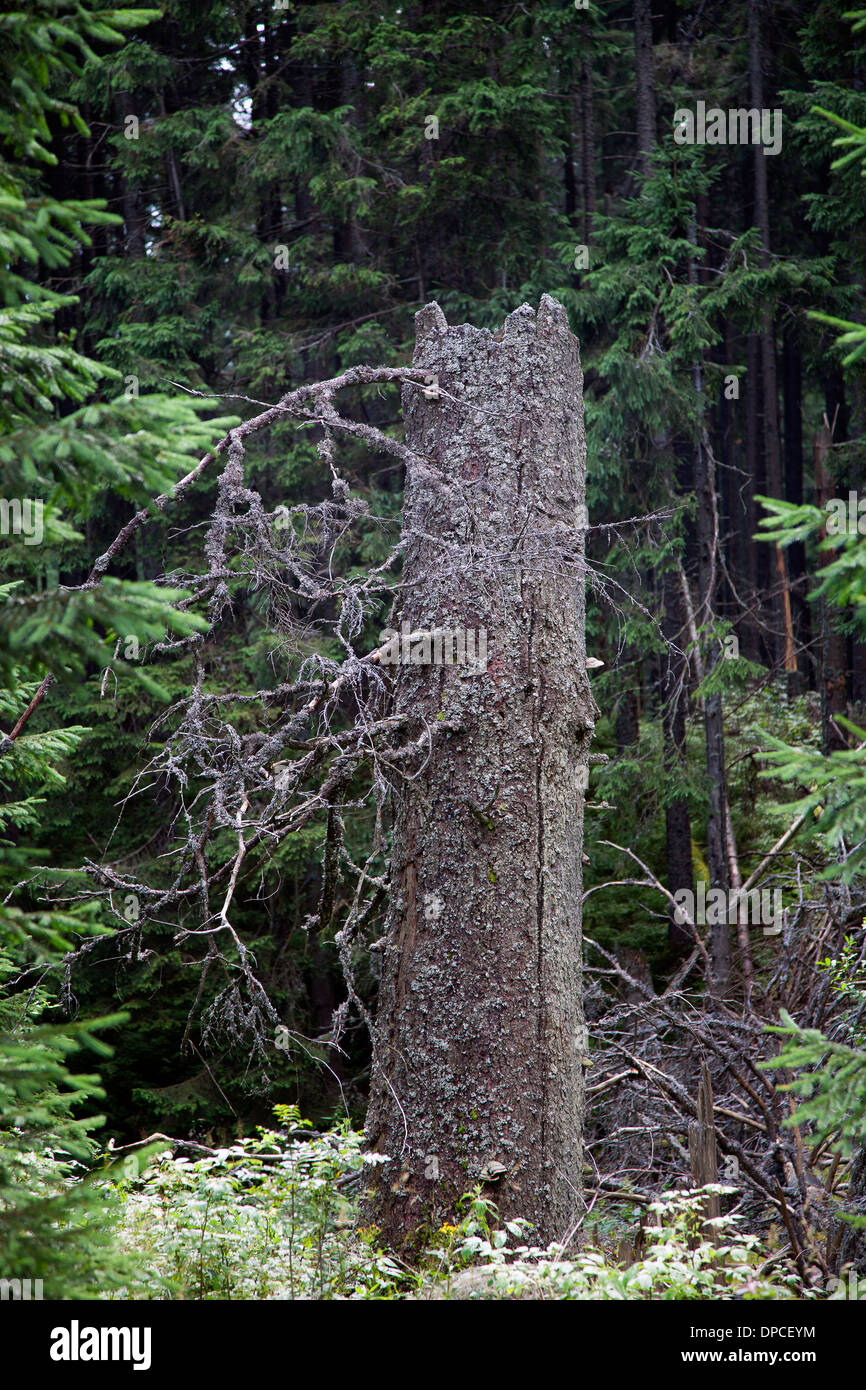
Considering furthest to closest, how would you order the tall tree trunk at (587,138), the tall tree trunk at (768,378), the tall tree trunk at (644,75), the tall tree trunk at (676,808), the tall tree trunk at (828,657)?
the tall tree trunk at (587,138) → the tall tree trunk at (768,378) → the tall tree trunk at (644,75) → the tall tree trunk at (676,808) → the tall tree trunk at (828,657)

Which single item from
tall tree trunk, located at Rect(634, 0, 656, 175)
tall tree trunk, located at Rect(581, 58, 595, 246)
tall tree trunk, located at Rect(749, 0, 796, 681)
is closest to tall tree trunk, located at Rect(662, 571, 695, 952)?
tall tree trunk, located at Rect(749, 0, 796, 681)

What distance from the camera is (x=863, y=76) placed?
1044cm

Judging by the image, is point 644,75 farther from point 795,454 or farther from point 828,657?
point 795,454

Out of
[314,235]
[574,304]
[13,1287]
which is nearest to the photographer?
[13,1287]

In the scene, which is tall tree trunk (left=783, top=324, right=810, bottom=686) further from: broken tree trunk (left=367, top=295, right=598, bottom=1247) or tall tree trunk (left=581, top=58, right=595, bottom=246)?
broken tree trunk (left=367, top=295, right=598, bottom=1247)

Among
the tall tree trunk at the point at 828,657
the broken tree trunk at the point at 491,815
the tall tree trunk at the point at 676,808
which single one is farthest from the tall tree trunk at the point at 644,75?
the broken tree trunk at the point at 491,815

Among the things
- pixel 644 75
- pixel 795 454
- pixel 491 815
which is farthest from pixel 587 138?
pixel 491 815

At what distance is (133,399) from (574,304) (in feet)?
28.1

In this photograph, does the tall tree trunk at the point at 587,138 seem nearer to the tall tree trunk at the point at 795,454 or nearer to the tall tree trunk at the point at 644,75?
the tall tree trunk at the point at 644,75

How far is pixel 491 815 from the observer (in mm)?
4355

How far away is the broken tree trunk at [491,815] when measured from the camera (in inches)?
164
